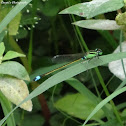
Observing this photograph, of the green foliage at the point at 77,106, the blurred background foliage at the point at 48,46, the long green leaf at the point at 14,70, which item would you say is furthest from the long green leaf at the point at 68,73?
the green foliage at the point at 77,106

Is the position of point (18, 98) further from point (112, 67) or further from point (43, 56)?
A: point (43, 56)

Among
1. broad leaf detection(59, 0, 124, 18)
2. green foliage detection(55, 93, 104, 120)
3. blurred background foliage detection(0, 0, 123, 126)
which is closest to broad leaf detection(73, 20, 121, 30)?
broad leaf detection(59, 0, 124, 18)

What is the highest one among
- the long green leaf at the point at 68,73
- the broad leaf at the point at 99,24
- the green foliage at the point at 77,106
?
the broad leaf at the point at 99,24

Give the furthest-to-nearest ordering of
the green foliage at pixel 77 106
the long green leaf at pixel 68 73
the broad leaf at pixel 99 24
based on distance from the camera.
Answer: the green foliage at pixel 77 106, the broad leaf at pixel 99 24, the long green leaf at pixel 68 73

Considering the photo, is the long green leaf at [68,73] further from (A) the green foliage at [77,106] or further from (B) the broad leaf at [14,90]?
(A) the green foliage at [77,106]

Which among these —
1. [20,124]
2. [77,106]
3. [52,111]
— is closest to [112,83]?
[77,106]

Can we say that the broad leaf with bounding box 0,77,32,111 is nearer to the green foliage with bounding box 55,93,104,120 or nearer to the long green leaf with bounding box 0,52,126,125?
the long green leaf with bounding box 0,52,126,125

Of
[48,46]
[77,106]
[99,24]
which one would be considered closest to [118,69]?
[99,24]

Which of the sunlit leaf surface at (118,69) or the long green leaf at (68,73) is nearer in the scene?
the long green leaf at (68,73)

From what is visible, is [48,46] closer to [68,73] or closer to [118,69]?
[118,69]

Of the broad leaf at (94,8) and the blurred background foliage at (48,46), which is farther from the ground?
the broad leaf at (94,8)

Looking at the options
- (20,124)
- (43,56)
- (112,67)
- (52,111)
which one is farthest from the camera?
(43,56)
